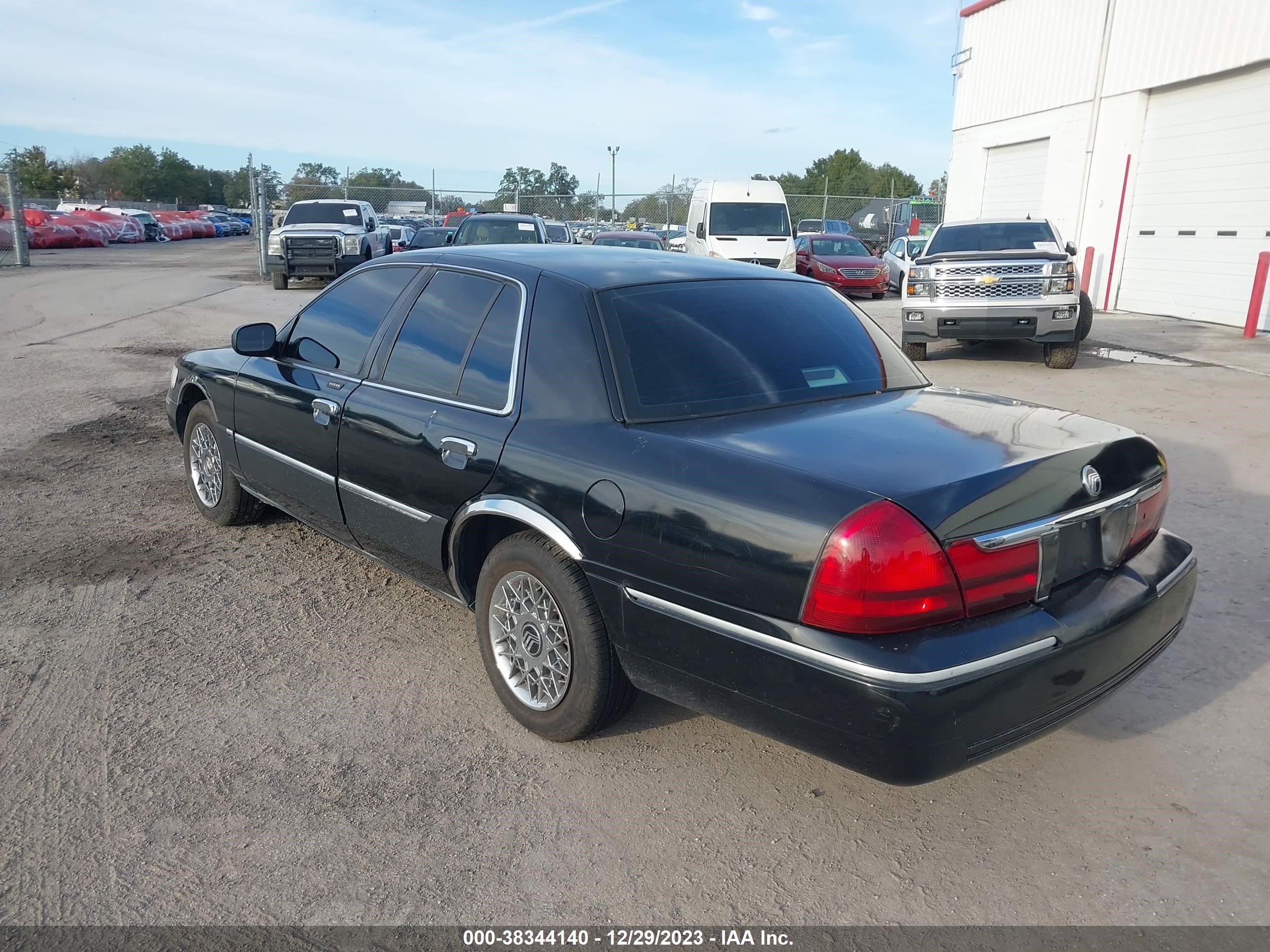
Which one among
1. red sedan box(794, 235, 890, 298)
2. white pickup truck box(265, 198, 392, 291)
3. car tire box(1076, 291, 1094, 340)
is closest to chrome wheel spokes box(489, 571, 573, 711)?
car tire box(1076, 291, 1094, 340)

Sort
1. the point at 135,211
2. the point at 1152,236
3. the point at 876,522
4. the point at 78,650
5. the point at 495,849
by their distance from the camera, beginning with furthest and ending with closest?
the point at 135,211, the point at 1152,236, the point at 78,650, the point at 495,849, the point at 876,522

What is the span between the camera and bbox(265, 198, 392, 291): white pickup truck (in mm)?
20703

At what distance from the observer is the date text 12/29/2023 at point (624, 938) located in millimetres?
2451

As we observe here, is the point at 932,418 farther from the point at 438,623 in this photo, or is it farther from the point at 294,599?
the point at 294,599

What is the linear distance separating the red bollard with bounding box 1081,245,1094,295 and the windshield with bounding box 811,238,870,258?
475cm

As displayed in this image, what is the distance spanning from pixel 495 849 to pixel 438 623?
1624mm

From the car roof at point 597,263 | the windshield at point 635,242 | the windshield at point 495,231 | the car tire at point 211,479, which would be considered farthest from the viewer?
the windshield at point 635,242

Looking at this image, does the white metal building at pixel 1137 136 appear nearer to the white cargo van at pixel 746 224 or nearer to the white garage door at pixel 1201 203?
the white garage door at pixel 1201 203

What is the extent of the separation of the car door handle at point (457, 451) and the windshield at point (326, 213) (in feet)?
68.3

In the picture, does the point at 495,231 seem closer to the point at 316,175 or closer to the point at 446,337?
the point at 446,337

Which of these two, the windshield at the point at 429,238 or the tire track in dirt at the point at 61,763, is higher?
the windshield at the point at 429,238

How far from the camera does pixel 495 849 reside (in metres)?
2.81

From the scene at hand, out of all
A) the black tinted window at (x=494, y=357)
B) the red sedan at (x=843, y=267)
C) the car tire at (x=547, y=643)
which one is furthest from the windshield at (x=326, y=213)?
the car tire at (x=547, y=643)

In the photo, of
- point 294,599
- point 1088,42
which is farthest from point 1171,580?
point 1088,42
